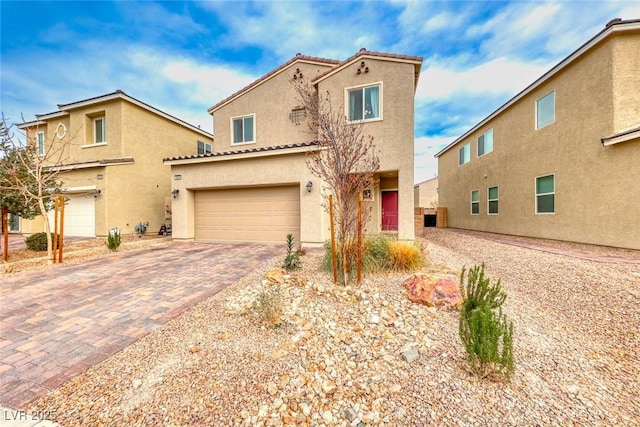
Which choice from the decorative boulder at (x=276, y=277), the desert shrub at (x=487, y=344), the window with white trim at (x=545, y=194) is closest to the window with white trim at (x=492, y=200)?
the window with white trim at (x=545, y=194)

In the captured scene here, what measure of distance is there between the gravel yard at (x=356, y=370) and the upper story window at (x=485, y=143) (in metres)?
12.6

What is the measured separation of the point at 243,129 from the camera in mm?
12281

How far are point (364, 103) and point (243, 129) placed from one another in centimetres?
622

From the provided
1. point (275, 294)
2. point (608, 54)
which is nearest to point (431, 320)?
point (275, 294)

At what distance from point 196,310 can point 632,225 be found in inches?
480

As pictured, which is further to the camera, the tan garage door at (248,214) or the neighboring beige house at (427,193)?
the neighboring beige house at (427,193)

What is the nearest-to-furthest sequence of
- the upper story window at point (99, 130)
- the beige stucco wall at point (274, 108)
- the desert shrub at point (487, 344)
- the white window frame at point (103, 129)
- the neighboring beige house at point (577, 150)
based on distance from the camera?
the desert shrub at point (487, 344), the neighboring beige house at point (577, 150), the beige stucco wall at point (274, 108), the white window frame at point (103, 129), the upper story window at point (99, 130)

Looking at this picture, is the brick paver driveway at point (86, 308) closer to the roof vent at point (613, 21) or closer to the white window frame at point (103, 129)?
the white window frame at point (103, 129)

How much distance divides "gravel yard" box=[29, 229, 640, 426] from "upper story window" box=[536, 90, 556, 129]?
9245mm

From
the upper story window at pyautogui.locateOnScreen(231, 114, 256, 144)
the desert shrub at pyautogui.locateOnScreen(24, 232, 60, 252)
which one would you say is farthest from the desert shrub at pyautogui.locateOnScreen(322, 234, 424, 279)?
the desert shrub at pyautogui.locateOnScreen(24, 232, 60, 252)

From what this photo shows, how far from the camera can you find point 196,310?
156 inches

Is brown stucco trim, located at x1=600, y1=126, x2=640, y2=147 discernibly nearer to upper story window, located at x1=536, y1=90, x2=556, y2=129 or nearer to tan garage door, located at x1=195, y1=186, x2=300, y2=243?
upper story window, located at x1=536, y1=90, x2=556, y2=129

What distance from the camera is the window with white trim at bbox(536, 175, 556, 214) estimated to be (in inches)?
400

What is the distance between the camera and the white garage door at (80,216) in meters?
12.5
